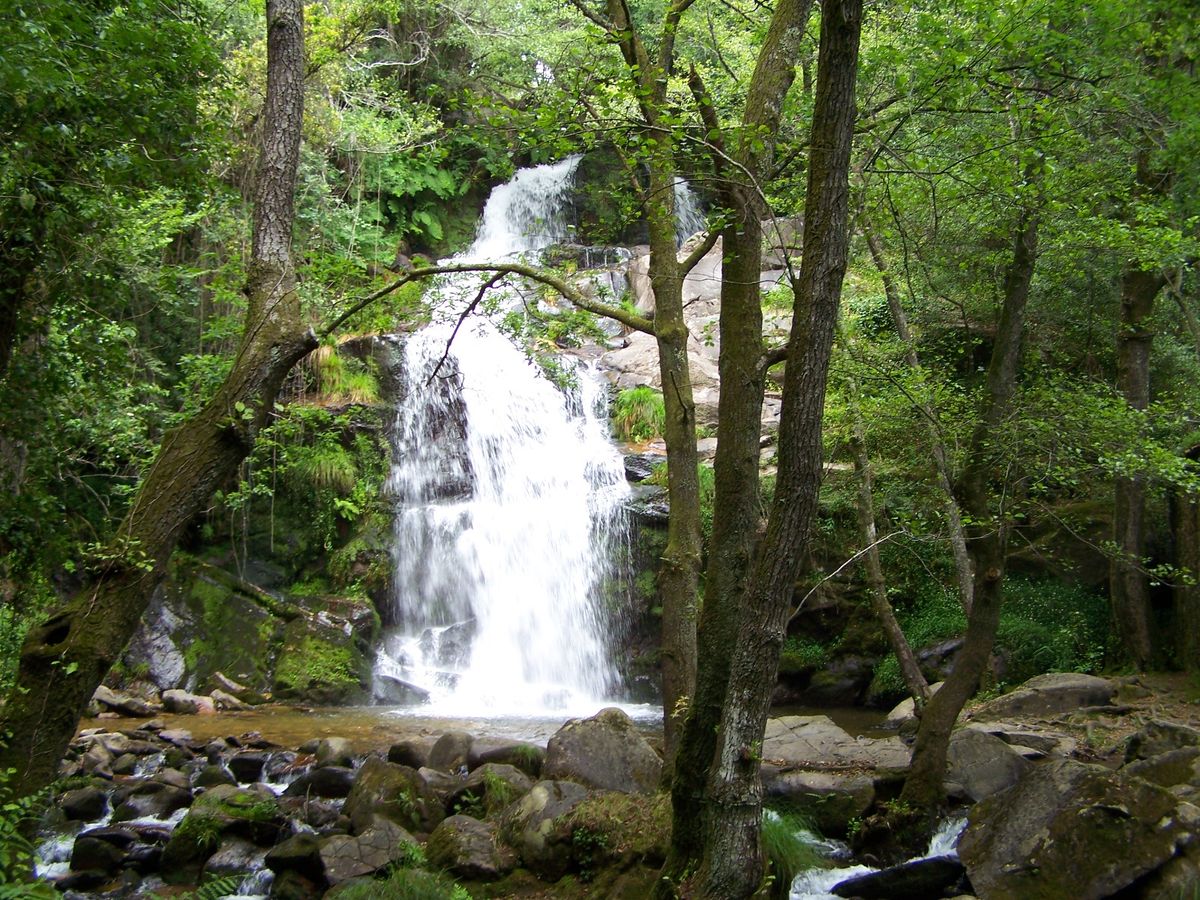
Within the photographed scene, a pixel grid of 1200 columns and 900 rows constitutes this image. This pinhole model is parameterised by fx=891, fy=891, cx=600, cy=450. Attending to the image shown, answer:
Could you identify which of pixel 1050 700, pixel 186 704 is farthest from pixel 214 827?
pixel 1050 700

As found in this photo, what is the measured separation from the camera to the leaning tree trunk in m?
5.06

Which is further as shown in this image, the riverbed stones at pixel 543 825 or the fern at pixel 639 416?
the fern at pixel 639 416

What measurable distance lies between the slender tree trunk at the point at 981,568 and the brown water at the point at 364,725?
396 centimetres

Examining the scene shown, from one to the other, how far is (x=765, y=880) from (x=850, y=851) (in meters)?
2.79

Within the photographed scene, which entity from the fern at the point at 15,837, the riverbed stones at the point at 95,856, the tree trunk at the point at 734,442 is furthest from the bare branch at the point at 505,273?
the riverbed stones at the point at 95,856

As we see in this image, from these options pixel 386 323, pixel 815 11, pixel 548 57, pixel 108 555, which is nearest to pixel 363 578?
pixel 386 323

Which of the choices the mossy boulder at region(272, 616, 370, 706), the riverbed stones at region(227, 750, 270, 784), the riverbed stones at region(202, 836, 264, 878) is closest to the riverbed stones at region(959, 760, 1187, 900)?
the riverbed stones at region(202, 836, 264, 878)

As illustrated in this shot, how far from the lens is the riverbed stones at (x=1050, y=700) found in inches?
386

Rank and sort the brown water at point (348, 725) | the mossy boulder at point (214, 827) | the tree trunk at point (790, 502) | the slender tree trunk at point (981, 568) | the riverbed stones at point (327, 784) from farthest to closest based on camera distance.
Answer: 1. the brown water at point (348, 725)
2. the riverbed stones at point (327, 784)
3. the slender tree trunk at point (981, 568)
4. the mossy boulder at point (214, 827)
5. the tree trunk at point (790, 502)

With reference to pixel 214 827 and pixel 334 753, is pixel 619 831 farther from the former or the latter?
pixel 334 753

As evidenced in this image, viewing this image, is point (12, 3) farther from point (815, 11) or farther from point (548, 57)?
point (548, 57)

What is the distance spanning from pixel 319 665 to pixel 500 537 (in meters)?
3.75

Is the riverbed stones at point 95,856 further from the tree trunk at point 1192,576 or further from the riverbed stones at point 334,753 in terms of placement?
the tree trunk at point 1192,576

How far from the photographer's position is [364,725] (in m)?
11.4
